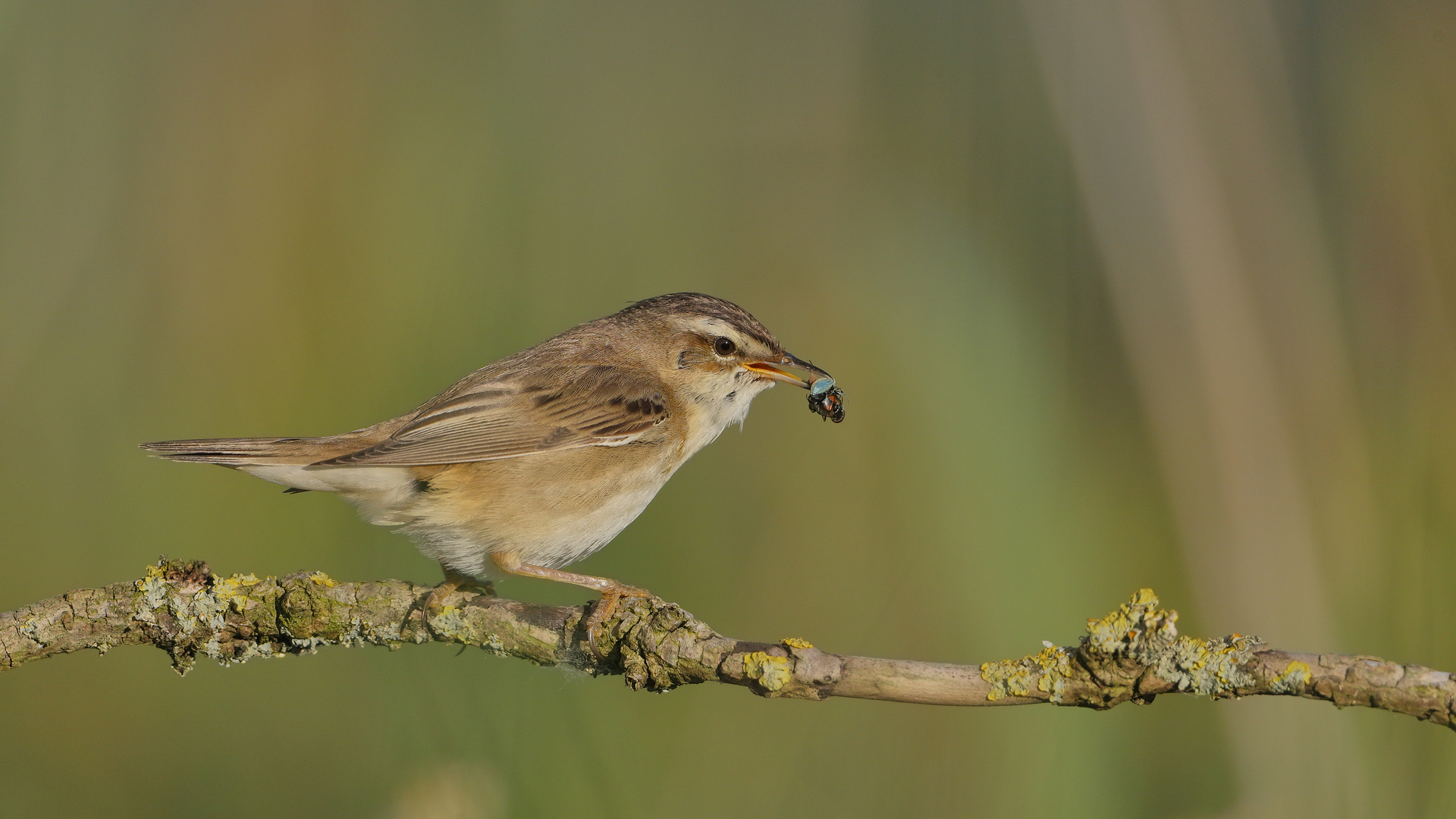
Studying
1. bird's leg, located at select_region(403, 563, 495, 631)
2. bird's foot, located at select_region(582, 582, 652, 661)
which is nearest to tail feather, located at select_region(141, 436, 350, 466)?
bird's leg, located at select_region(403, 563, 495, 631)

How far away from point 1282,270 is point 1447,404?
0.82 metres

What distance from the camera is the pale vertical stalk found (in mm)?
3424

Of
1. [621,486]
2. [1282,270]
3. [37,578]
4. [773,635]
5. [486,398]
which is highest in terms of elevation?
[1282,270]

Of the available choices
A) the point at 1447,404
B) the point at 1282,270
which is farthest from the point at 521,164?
the point at 1447,404

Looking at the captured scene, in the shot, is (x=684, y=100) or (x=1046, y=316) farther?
(x=684, y=100)

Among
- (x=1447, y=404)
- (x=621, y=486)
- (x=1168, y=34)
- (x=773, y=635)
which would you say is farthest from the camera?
(x=1168, y=34)

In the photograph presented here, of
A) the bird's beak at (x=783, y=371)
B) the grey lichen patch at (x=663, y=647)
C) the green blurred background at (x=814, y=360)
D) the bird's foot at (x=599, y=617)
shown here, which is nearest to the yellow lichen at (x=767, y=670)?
the grey lichen patch at (x=663, y=647)

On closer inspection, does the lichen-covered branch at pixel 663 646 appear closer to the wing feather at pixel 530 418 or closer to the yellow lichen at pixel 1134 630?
the yellow lichen at pixel 1134 630

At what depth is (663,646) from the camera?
220 centimetres

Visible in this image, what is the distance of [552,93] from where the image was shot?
14.0 ft

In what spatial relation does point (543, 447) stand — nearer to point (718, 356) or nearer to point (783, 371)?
point (718, 356)

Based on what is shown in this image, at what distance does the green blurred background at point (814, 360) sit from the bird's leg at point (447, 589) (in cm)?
13

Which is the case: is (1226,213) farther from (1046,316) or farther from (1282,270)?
(1046,316)

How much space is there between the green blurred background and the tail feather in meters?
0.33
